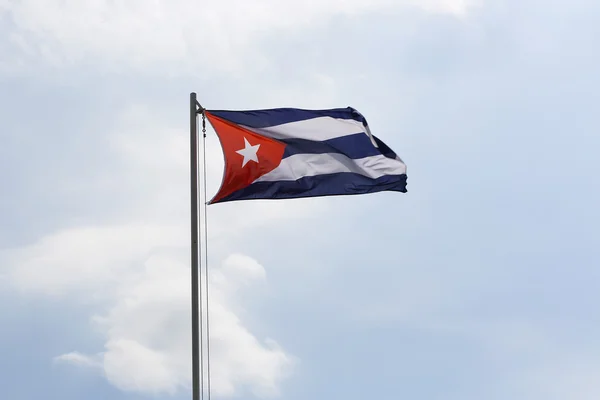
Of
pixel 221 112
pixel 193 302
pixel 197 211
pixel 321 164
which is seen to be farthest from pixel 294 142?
pixel 193 302

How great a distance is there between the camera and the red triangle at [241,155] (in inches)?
789

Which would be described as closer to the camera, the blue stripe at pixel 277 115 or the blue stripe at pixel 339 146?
the blue stripe at pixel 277 115

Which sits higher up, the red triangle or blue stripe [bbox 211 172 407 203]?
the red triangle

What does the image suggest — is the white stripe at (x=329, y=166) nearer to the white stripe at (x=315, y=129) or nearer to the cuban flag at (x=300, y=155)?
the cuban flag at (x=300, y=155)

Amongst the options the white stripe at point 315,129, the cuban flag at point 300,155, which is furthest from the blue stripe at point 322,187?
the white stripe at point 315,129

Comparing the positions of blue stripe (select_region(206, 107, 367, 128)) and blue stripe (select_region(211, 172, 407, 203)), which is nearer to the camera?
blue stripe (select_region(211, 172, 407, 203))

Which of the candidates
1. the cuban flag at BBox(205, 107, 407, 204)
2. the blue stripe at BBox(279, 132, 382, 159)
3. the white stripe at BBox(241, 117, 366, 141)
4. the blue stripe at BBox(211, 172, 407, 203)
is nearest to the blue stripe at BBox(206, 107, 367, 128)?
the cuban flag at BBox(205, 107, 407, 204)

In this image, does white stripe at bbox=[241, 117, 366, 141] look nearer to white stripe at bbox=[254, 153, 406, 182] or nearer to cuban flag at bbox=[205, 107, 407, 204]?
cuban flag at bbox=[205, 107, 407, 204]

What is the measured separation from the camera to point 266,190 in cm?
2086

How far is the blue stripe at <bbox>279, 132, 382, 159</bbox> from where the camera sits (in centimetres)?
2205

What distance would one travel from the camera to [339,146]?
22.9 m

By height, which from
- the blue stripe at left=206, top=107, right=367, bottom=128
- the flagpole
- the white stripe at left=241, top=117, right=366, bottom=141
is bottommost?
the flagpole

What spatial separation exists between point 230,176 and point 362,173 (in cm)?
433

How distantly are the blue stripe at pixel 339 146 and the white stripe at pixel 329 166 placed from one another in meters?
0.12
